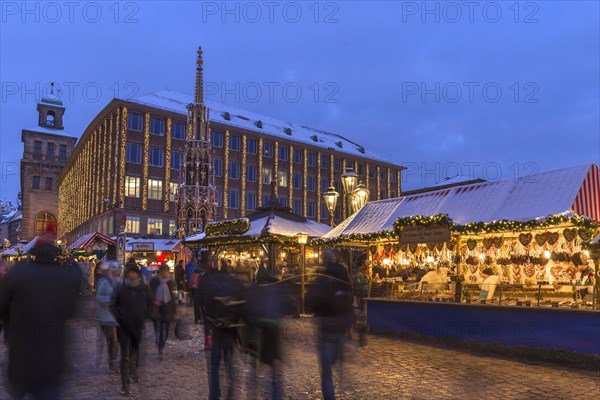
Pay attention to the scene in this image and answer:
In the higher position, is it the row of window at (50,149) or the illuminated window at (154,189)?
the row of window at (50,149)

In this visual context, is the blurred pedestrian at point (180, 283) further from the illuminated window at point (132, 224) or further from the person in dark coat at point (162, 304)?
the illuminated window at point (132, 224)

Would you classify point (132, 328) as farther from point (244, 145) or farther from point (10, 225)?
point (10, 225)

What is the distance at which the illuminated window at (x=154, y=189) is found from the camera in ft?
196

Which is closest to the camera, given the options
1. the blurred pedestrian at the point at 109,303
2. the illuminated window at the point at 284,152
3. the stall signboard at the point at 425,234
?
the blurred pedestrian at the point at 109,303

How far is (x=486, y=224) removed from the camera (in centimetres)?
1462

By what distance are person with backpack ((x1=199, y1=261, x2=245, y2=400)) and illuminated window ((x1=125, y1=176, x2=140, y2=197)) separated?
5414 centimetres

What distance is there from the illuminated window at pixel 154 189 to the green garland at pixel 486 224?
147ft

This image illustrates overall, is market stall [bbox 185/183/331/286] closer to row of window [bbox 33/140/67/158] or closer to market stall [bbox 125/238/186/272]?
market stall [bbox 125/238/186/272]

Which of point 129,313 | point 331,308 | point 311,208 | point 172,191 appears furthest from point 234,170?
point 331,308

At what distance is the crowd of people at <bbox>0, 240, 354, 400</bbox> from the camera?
14.7 feet

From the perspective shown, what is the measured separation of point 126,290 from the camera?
8383 millimetres

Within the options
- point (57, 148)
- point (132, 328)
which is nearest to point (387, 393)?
point (132, 328)

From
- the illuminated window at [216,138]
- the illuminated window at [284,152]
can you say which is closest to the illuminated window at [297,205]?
the illuminated window at [284,152]

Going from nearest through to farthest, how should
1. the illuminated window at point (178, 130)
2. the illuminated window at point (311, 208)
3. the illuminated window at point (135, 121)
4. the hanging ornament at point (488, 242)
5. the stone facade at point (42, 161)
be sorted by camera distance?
the hanging ornament at point (488, 242)
the illuminated window at point (135, 121)
the illuminated window at point (178, 130)
the illuminated window at point (311, 208)
the stone facade at point (42, 161)
